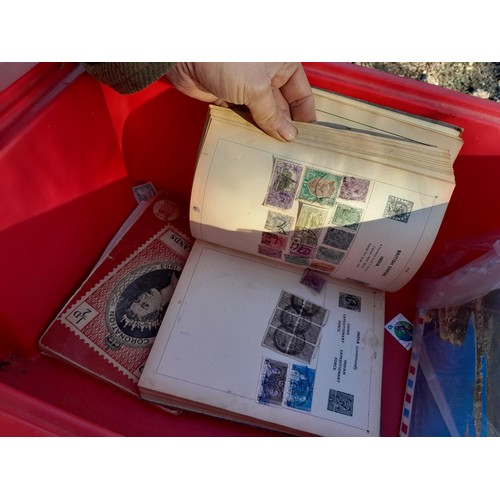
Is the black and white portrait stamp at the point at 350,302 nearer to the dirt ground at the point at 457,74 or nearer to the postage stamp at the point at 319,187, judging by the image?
the postage stamp at the point at 319,187

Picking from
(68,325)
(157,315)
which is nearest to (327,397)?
(157,315)

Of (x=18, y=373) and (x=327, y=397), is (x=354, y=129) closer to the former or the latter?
(x=327, y=397)

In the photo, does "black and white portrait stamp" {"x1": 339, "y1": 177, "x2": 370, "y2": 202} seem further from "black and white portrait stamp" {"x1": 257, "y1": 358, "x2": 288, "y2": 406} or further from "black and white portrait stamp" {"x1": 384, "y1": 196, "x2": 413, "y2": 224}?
"black and white portrait stamp" {"x1": 257, "y1": 358, "x2": 288, "y2": 406}

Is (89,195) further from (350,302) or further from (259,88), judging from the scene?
(350,302)

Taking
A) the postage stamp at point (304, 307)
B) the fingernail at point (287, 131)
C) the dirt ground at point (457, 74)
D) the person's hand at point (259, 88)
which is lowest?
the postage stamp at point (304, 307)

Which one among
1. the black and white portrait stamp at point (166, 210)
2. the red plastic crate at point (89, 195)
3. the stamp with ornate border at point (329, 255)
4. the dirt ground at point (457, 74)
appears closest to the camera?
the red plastic crate at point (89, 195)

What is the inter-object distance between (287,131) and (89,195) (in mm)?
335

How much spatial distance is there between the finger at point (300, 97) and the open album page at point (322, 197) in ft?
0.09

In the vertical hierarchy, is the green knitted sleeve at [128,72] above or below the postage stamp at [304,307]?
above

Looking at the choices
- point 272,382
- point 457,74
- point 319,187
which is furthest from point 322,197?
point 457,74

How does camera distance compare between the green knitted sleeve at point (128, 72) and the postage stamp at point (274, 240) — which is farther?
the postage stamp at point (274, 240)

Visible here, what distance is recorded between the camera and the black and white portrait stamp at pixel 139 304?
0.68m

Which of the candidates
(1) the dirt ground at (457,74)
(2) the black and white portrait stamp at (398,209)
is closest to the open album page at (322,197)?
(2) the black and white portrait stamp at (398,209)

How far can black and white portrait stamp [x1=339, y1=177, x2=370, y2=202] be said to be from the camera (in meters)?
0.59
